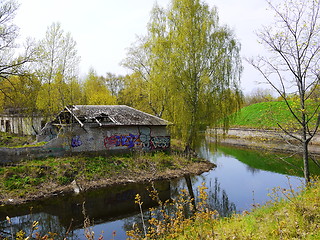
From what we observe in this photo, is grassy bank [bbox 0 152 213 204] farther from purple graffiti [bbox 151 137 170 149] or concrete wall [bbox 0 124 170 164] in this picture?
purple graffiti [bbox 151 137 170 149]

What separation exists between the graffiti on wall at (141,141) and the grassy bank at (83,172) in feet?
3.70

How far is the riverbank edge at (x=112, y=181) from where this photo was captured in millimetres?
11164

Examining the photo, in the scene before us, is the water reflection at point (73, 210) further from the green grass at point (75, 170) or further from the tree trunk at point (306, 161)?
the tree trunk at point (306, 161)

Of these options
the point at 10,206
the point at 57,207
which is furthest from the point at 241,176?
the point at 10,206

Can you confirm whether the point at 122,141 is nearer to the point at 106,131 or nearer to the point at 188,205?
the point at 106,131

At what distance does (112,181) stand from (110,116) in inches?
233

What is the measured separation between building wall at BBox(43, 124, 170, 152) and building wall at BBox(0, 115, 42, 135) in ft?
32.1

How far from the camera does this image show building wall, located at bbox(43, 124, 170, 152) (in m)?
15.7

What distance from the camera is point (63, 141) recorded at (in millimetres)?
15555

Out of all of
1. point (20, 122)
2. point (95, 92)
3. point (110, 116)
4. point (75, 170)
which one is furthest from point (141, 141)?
point (20, 122)

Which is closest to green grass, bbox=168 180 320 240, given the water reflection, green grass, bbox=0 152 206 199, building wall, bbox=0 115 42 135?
the water reflection

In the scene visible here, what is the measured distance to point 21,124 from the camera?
26.4 metres

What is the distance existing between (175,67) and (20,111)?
18.8 metres

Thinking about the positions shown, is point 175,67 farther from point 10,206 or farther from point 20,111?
point 20,111
